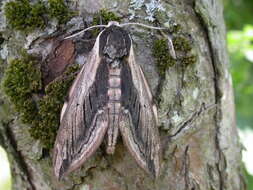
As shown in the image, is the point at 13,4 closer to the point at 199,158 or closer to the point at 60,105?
the point at 60,105

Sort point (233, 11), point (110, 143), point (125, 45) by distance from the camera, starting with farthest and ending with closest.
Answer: point (233, 11), point (125, 45), point (110, 143)

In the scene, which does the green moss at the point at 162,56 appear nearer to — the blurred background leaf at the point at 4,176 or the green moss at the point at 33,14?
the green moss at the point at 33,14

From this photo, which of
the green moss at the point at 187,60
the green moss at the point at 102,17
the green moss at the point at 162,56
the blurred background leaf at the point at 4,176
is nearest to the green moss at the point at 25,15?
the green moss at the point at 102,17

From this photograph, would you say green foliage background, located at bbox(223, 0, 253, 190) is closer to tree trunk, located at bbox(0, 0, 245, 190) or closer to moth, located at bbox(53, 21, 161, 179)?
tree trunk, located at bbox(0, 0, 245, 190)

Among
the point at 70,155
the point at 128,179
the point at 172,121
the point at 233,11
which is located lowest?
the point at 128,179

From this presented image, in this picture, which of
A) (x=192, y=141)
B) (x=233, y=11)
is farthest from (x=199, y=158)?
(x=233, y=11)

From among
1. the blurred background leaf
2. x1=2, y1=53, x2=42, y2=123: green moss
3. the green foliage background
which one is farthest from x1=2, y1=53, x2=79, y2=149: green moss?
the blurred background leaf
